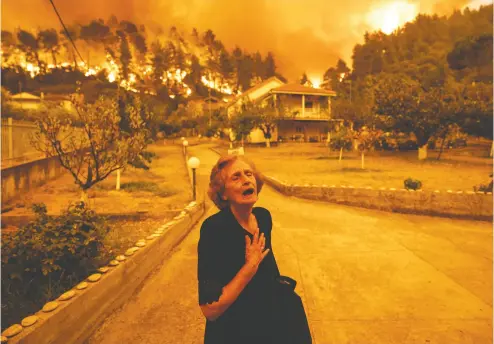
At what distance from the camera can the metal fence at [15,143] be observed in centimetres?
965

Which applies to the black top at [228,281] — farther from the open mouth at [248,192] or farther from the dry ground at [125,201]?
the dry ground at [125,201]

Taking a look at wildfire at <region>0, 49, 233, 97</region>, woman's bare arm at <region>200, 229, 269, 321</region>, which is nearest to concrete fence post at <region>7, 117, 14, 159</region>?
woman's bare arm at <region>200, 229, 269, 321</region>

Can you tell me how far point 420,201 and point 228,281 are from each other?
887 centimetres

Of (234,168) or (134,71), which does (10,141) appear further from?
(134,71)

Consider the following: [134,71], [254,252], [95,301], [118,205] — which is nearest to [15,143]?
[118,205]

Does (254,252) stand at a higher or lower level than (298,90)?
lower

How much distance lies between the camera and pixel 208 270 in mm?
1596

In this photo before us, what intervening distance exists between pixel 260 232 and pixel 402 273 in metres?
4.08

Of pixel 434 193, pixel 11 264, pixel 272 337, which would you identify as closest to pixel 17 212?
pixel 11 264

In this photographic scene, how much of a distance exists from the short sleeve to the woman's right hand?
158 millimetres

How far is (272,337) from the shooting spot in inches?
66.8

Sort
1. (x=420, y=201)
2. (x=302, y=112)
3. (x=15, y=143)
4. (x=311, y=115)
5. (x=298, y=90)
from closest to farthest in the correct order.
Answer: (x=420, y=201), (x=15, y=143), (x=298, y=90), (x=302, y=112), (x=311, y=115)

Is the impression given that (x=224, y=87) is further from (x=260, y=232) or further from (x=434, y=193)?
(x=260, y=232)

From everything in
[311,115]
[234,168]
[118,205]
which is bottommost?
[118,205]
